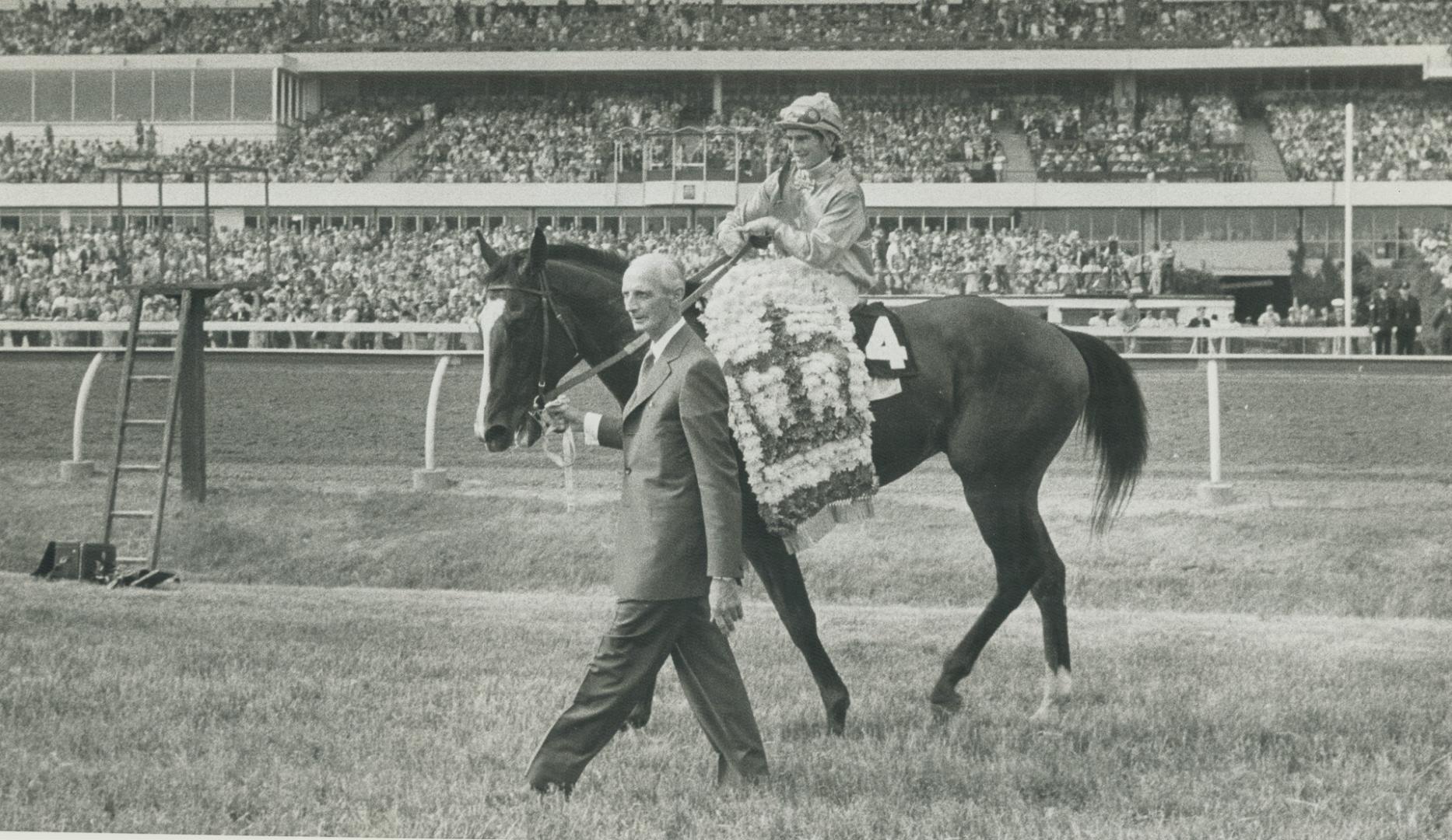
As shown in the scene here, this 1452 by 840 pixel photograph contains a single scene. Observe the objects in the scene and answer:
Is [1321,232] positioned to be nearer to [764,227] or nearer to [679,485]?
[764,227]

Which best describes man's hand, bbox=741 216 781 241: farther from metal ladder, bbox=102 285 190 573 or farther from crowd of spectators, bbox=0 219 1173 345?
metal ladder, bbox=102 285 190 573

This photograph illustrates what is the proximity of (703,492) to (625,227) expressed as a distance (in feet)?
14.7

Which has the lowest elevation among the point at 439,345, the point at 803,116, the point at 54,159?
the point at 439,345

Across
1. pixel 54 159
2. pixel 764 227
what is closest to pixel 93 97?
pixel 54 159

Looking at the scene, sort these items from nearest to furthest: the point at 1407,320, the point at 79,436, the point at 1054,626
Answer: the point at 1054,626
the point at 1407,320
the point at 79,436

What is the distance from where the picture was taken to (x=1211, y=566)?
8.27 meters

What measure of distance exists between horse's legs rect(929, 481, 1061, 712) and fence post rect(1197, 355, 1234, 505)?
11.6ft

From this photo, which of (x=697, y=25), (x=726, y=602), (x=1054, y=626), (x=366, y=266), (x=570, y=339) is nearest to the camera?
(x=726, y=602)

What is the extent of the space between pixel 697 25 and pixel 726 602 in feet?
16.0

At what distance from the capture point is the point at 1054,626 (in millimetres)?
5531

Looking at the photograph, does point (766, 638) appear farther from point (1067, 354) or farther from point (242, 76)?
point (242, 76)

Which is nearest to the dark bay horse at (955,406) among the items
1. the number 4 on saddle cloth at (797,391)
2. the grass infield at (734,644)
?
the number 4 on saddle cloth at (797,391)

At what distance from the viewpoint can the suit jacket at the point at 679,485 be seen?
3.96 metres

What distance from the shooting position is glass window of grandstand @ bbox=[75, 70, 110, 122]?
765 centimetres
